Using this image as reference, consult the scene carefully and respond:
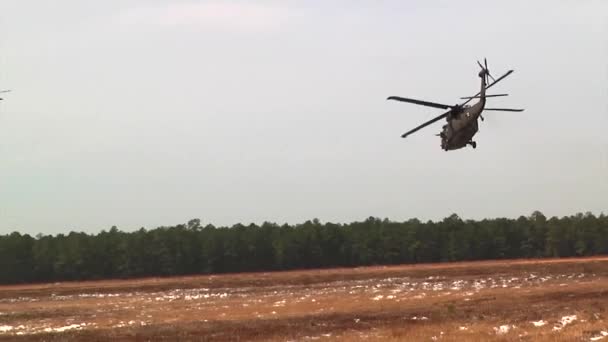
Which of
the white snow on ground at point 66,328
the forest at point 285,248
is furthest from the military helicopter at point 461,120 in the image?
the forest at point 285,248

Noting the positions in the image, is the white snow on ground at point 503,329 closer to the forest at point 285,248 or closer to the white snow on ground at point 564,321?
the white snow on ground at point 564,321

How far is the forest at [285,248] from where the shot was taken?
372 feet

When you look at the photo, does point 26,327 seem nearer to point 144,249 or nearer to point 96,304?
point 96,304

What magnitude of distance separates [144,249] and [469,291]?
7282cm

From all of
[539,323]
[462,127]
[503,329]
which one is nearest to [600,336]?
[503,329]

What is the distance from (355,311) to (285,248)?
7376 centimetres

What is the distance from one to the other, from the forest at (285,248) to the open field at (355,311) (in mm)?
40920

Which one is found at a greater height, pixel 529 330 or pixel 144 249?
pixel 144 249

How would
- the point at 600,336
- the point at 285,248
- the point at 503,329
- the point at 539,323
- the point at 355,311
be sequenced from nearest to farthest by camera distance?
1. the point at 600,336
2. the point at 503,329
3. the point at 539,323
4. the point at 355,311
5. the point at 285,248

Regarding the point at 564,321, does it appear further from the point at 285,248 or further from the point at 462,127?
the point at 285,248

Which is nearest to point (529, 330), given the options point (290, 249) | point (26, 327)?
point (26, 327)

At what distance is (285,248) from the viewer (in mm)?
114500

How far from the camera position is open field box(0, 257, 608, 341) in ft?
103

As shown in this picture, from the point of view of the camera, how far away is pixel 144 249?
114 meters
